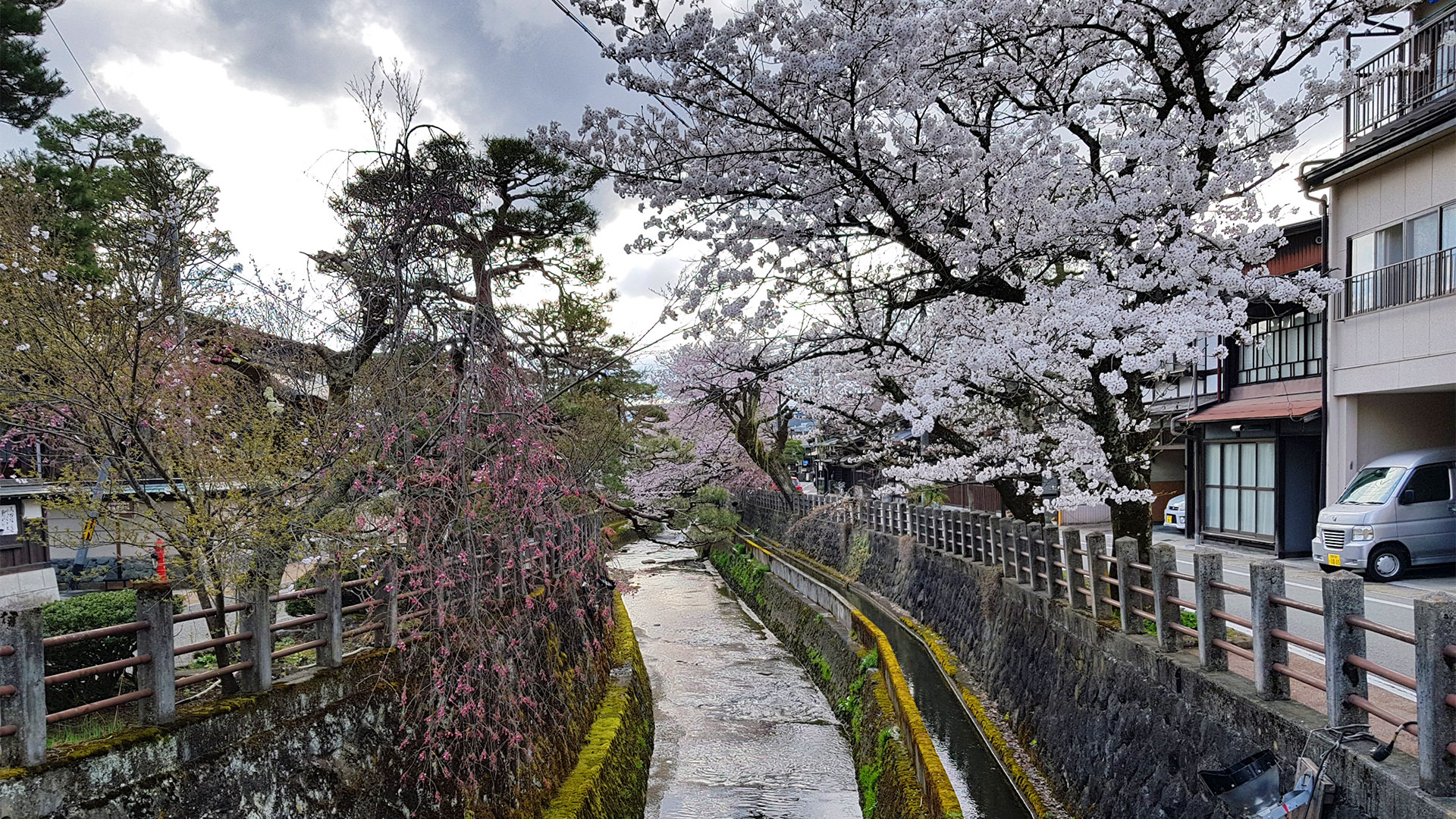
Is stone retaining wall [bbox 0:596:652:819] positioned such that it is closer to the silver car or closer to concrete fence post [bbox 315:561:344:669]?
concrete fence post [bbox 315:561:344:669]

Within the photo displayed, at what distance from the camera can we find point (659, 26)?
6953 mm

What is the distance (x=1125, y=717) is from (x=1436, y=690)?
11.9 feet

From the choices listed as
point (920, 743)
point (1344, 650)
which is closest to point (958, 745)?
point (920, 743)

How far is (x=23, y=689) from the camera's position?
14.9 ft

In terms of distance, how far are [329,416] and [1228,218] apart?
35.1 ft

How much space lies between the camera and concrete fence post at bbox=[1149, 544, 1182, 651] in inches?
282

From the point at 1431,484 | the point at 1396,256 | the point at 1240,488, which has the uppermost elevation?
the point at 1396,256

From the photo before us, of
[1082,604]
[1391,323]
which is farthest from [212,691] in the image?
[1391,323]

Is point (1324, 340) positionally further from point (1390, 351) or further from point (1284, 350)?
point (1284, 350)

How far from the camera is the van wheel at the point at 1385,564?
1435 cm

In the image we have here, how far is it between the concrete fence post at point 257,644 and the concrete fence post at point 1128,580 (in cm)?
743

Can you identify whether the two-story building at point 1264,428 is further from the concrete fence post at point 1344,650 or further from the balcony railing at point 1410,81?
the concrete fence post at point 1344,650

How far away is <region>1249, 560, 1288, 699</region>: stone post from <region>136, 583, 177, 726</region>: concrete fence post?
706 cm

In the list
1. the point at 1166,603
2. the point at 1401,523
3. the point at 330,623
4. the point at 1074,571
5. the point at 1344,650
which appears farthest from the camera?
the point at 1401,523
